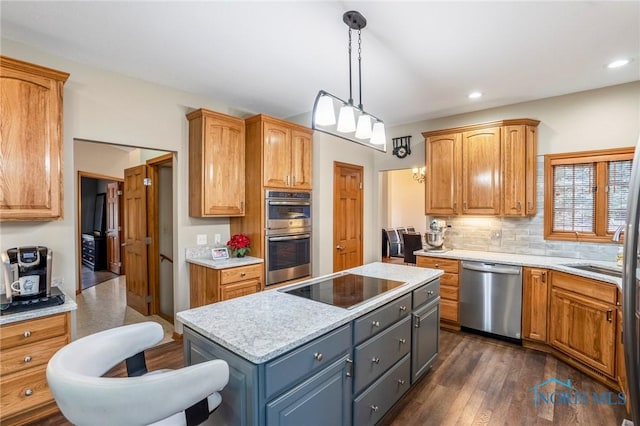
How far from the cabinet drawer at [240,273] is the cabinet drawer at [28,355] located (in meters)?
1.27

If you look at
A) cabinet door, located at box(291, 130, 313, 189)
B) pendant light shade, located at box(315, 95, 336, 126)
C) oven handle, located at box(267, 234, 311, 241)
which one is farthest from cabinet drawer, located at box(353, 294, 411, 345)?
cabinet door, located at box(291, 130, 313, 189)

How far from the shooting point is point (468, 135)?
3887 millimetres

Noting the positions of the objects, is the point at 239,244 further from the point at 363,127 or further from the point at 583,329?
the point at 583,329

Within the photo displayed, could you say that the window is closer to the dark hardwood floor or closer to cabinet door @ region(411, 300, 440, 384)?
the dark hardwood floor

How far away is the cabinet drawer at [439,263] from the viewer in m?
3.75

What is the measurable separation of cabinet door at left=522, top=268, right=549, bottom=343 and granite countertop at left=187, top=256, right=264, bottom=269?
285 cm

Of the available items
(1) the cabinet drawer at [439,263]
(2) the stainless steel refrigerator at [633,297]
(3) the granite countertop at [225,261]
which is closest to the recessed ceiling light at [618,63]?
(1) the cabinet drawer at [439,263]

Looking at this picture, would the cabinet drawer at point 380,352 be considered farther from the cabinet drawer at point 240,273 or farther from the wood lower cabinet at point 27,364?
the wood lower cabinet at point 27,364

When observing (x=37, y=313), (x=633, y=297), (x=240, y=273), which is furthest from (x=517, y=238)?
(x=37, y=313)

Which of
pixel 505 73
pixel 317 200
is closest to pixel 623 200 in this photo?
pixel 505 73

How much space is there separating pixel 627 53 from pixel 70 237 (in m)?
4.96

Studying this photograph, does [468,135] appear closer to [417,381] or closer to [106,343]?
[417,381]

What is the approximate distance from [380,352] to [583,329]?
2.15 metres

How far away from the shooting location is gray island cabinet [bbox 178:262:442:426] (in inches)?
51.7
